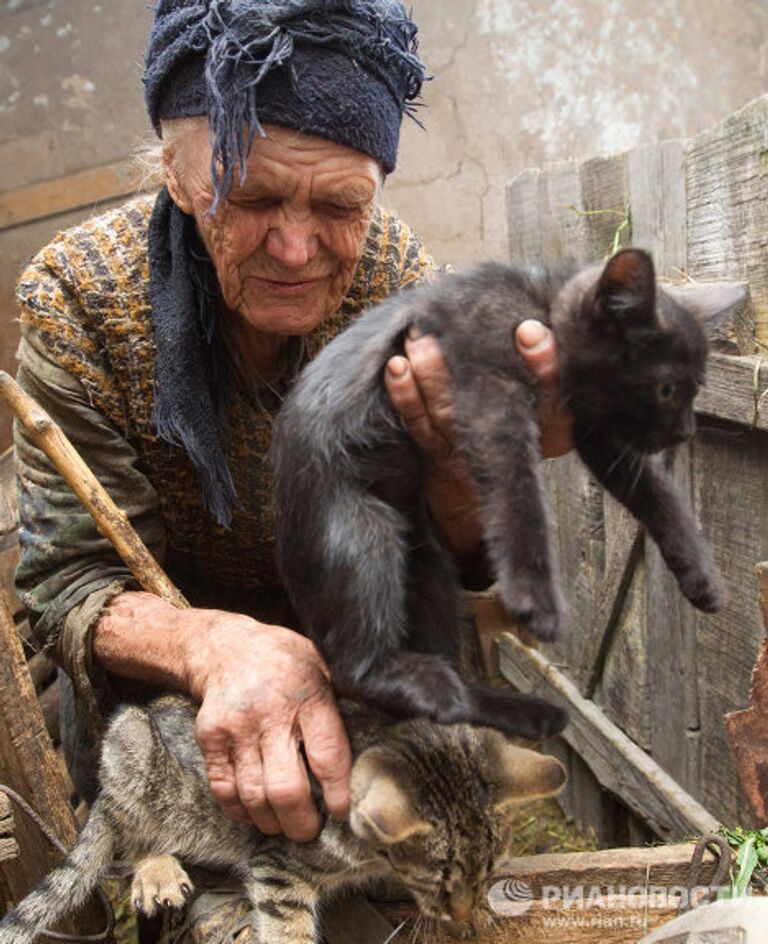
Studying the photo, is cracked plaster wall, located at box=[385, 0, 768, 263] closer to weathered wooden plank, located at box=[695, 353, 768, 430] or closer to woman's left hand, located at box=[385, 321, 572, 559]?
weathered wooden plank, located at box=[695, 353, 768, 430]

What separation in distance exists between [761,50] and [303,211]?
15.6ft

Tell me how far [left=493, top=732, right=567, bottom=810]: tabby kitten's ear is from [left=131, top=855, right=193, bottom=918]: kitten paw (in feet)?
2.36

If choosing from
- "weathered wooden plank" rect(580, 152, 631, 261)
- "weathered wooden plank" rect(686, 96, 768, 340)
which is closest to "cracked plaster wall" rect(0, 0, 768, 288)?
"weathered wooden plank" rect(580, 152, 631, 261)

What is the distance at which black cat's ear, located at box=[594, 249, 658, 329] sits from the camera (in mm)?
1651

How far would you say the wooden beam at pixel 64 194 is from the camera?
5.60 meters

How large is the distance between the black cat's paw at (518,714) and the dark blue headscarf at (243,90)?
85 centimetres

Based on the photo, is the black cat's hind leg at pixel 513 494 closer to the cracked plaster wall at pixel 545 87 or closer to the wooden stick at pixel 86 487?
the wooden stick at pixel 86 487

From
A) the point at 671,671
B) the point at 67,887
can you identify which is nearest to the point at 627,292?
the point at 67,887

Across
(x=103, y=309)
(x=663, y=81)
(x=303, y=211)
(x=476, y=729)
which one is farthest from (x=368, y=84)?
(x=663, y=81)

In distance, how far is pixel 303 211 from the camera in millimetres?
1995

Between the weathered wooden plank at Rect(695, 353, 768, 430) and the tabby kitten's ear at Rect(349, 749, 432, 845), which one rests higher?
the weathered wooden plank at Rect(695, 353, 768, 430)

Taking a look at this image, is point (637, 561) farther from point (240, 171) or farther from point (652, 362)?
point (240, 171)

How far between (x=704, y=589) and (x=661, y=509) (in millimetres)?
170

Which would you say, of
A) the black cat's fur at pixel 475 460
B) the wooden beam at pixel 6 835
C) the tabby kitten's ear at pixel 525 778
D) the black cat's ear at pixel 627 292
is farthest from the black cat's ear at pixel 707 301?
the wooden beam at pixel 6 835
